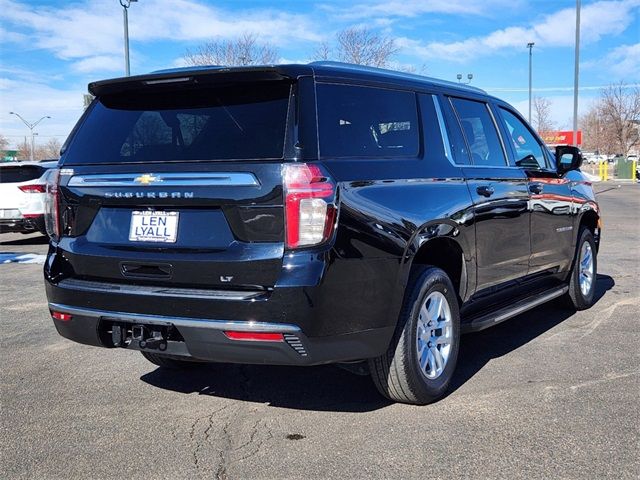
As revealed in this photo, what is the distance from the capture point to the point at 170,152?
349 cm

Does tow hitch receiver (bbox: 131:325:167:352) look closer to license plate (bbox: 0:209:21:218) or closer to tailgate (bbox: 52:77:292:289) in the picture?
tailgate (bbox: 52:77:292:289)

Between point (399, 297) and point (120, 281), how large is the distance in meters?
1.53

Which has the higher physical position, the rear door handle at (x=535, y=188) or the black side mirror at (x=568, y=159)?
the black side mirror at (x=568, y=159)

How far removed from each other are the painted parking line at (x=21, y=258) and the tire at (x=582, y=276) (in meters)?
7.66

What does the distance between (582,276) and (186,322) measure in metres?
4.57

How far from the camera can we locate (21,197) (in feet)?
38.7

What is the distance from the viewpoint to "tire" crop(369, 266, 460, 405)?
12.1ft

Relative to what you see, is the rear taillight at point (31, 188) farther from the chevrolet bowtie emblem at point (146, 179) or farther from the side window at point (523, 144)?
the chevrolet bowtie emblem at point (146, 179)

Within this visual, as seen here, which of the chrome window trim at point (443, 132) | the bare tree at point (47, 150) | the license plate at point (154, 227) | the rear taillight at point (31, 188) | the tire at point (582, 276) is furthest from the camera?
the bare tree at point (47, 150)

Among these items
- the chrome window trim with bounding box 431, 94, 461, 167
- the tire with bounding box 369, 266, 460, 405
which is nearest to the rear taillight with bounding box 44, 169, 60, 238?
the tire with bounding box 369, 266, 460, 405

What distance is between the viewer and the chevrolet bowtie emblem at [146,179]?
11.1ft

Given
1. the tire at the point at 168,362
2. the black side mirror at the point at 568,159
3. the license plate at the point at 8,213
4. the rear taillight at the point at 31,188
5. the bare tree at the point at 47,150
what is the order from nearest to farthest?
the tire at the point at 168,362 < the black side mirror at the point at 568,159 < the rear taillight at the point at 31,188 < the license plate at the point at 8,213 < the bare tree at the point at 47,150

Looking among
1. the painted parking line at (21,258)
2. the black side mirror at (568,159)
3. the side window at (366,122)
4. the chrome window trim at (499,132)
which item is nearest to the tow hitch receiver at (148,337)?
the side window at (366,122)

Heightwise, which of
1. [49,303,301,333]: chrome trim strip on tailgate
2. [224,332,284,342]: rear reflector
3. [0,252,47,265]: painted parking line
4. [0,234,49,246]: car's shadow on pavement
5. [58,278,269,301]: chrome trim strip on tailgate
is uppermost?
[58,278,269,301]: chrome trim strip on tailgate
